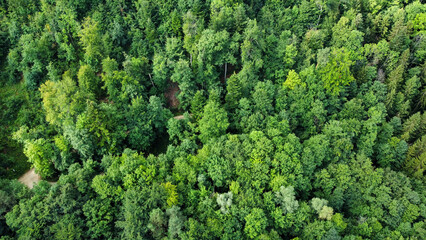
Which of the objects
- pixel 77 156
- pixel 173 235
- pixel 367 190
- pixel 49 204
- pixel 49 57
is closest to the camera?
pixel 173 235

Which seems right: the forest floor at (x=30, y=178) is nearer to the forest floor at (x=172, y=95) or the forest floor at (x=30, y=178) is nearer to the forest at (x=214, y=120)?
the forest at (x=214, y=120)

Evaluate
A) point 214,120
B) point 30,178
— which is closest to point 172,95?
point 214,120

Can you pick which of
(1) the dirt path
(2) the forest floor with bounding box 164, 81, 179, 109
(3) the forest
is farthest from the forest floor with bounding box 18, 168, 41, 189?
(2) the forest floor with bounding box 164, 81, 179, 109

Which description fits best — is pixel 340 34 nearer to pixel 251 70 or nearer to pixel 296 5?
pixel 296 5

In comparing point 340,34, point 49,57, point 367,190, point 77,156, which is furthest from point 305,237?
point 49,57

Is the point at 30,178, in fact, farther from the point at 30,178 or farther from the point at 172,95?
the point at 172,95

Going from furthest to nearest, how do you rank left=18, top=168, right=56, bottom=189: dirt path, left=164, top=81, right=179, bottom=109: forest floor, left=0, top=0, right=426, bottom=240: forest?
left=164, top=81, right=179, bottom=109: forest floor < left=18, top=168, right=56, bottom=189: dirt path < left=0, top=0, right=426, bottom=240: forest

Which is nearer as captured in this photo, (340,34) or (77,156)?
(77,156)

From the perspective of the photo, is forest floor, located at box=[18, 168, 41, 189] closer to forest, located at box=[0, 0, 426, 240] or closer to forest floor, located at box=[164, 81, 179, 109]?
forest, located at box=[0, 0, 426, 240]

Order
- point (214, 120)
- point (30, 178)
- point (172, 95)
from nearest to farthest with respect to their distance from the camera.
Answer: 1. point (214, 120)
2. point (30, 178)
3. point (172, 95)
